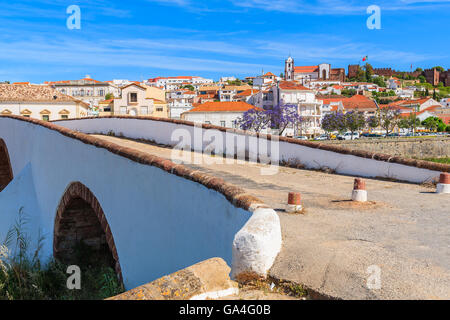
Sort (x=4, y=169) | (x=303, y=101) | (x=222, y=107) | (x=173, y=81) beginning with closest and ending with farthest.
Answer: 1. (x=4, y=169)
2. (x=222, y=107)
3. (x=303, y=101)
4. (x=173, y=81)

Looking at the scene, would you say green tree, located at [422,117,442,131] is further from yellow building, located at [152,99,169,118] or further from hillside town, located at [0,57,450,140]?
yellow building, located at [152,99,169,118]

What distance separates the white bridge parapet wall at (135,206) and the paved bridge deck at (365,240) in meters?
0.39

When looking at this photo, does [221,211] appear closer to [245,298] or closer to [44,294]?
[245,298]

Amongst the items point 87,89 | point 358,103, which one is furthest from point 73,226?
point 87,89

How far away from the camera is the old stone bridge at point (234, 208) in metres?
2.95

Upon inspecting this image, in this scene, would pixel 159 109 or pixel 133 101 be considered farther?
pixel 159 109

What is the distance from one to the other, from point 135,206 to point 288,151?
12.2 ft

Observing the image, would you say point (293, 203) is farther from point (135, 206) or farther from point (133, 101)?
point (133, 101)

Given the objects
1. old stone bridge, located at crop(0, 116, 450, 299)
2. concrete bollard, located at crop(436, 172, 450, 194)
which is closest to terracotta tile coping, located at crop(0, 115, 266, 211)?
old stone bridge, located at crop(0, 116, 450, 299)

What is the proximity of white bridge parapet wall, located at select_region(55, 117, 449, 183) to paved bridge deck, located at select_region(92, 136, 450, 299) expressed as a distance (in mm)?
424

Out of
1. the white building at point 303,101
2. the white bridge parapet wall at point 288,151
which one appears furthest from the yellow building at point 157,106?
the white bridge parapet wall at point 288,151

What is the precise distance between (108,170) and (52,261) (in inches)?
146

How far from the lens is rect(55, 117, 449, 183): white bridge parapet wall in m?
6.70

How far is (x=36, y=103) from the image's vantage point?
37.2 metres
